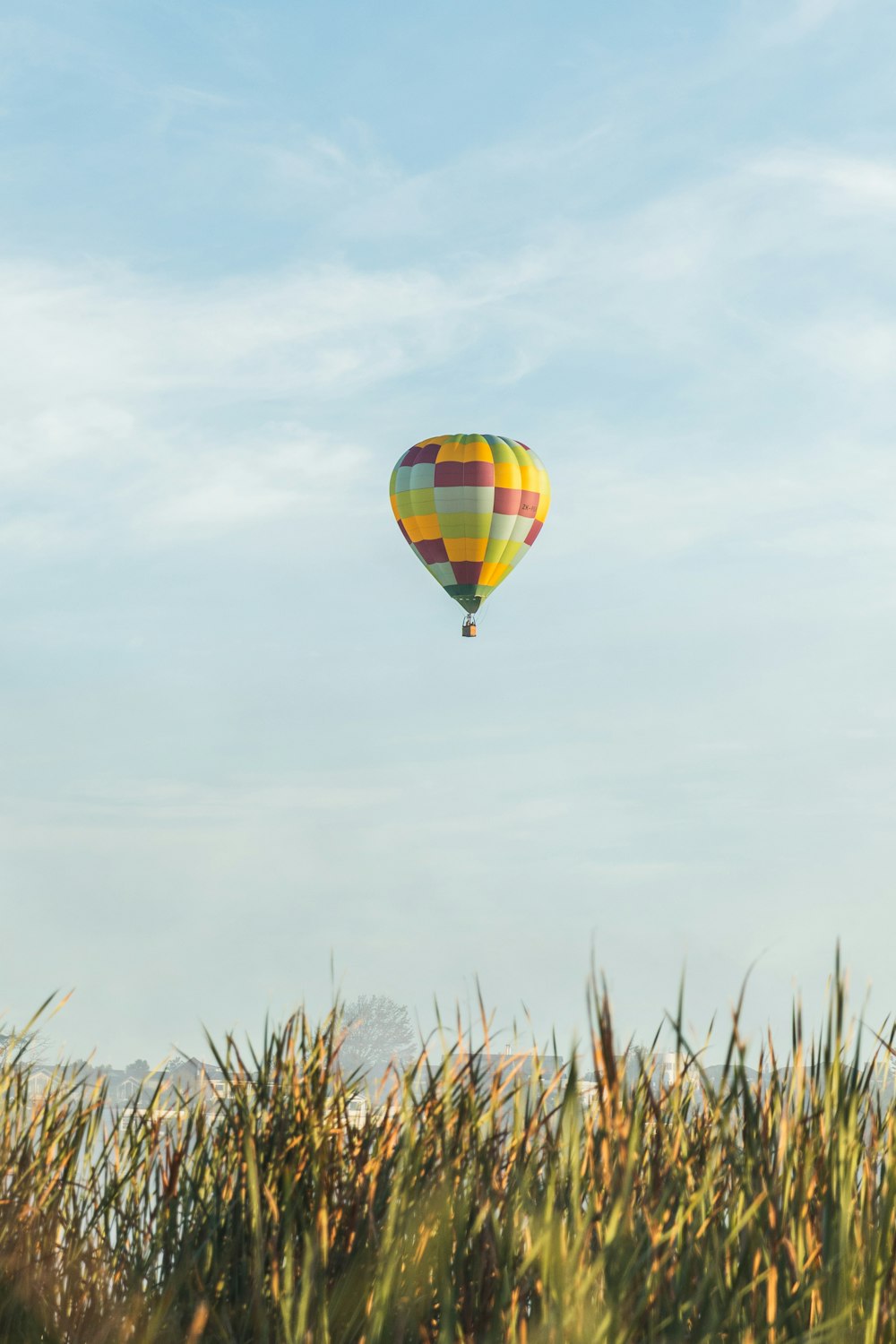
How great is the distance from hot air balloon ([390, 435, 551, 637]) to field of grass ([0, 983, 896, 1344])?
90.1ft

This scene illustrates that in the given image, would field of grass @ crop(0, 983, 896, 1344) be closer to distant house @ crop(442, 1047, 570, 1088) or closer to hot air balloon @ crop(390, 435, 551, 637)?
distant house @ crop(442, 1047, 570, 1088)

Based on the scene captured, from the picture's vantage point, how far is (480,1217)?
472 cm

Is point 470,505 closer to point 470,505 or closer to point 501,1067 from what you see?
point 470,505

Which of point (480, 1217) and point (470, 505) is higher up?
point (470, 505)

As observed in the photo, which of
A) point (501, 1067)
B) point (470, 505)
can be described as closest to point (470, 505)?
point (470, 505)

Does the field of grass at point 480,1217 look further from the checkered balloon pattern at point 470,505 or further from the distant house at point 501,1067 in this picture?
the checkered balloon pattern at point 470,505

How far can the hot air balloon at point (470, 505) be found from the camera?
109 ft

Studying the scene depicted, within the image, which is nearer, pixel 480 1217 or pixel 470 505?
pixel 480 1217

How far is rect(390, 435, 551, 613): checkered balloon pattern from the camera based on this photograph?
3309cm

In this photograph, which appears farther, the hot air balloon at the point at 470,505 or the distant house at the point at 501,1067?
the hot air balloon at the point at 470,505

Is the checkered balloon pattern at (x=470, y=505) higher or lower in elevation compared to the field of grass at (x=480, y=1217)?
higher

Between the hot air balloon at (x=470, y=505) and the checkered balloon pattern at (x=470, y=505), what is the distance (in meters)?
0.02

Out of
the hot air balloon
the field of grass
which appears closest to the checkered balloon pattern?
the hot air balloon

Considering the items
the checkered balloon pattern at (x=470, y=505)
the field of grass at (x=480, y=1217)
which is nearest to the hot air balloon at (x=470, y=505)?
the checkered balloon pattern at (x=470, y=505)
